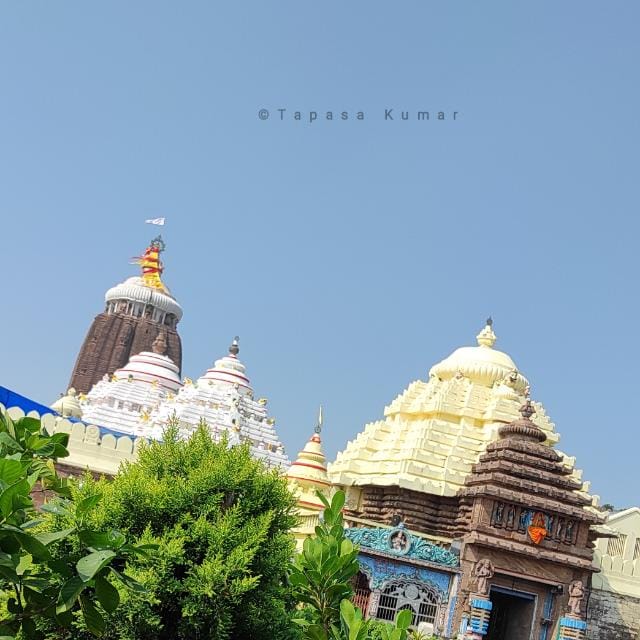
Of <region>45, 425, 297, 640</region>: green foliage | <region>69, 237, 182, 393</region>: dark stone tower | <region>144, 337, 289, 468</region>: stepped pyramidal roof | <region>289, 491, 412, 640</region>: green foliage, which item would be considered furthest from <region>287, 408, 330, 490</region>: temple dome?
<region>69, 237, 182, 393</region>: dark stone tower

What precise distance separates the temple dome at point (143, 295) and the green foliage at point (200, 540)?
53.3 m

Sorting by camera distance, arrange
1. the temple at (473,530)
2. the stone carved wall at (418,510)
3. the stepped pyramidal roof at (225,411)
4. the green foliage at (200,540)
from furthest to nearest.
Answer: the stepped pyramidal roof at (225,411), the stone carved wall at (418,510), the temple at (473,530), the green foliage at (200,540)

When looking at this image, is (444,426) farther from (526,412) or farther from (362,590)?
(362,590)

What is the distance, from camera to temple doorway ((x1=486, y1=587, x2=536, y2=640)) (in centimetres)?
2370

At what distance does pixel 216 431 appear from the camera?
3800cm

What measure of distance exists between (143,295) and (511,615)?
48643mm

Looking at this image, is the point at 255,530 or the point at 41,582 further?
the point at 255,530

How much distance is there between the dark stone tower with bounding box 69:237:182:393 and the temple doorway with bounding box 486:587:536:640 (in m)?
42.5

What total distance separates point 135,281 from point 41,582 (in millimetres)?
64249

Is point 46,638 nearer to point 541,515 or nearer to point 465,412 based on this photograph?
point 541,515

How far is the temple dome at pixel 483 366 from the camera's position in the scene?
31.5 meters

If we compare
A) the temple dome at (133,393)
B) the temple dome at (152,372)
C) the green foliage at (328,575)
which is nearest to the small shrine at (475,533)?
the green foliage at (328,575)

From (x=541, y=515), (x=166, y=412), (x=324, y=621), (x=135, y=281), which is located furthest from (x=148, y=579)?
(x=135, y=281)

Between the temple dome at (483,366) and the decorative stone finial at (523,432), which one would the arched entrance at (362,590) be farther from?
the temple dome at (483,366)
